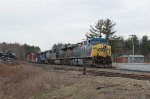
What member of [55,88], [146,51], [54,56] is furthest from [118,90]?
[146,51]

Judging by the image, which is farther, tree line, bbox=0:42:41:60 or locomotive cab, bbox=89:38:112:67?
tree line, bbox=0:42:41:60

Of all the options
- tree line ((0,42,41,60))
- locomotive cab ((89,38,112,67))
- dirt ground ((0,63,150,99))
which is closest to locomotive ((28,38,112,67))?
locomotive cab ((89,38,112,67))

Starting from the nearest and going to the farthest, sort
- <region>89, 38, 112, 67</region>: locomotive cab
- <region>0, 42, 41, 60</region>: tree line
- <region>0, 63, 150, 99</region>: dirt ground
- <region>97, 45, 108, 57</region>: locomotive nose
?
<region>0, 63, 150, 99</region>: dirt ground < <region>89, 38, 112, 67</region>: locomotive cab < <region>97, 45, 108, 57</region>: locomotive nose < <region>0, 42, 41, 60</region>: tree line

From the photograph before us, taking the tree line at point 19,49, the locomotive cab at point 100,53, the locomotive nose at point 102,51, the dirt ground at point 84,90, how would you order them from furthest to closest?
the tree line at point 19,49
the locomotive nose at point 102,51
the locomotive cab at point 100,53
the dirt ground at point 84,90

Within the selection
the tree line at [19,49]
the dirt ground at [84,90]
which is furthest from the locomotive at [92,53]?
the tree line at [19,49]

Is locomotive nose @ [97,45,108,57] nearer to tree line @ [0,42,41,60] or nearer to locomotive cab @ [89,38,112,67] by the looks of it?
locomotive cab @ [89,38,112,67]

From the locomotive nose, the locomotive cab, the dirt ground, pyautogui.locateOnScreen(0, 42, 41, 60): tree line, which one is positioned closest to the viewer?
the dirt ground

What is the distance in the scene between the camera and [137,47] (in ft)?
481

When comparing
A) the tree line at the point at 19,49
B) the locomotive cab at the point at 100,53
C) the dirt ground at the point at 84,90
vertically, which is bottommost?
the dirt ground at the point at 84,90

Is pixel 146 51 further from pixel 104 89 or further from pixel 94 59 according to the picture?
pixel 104 89

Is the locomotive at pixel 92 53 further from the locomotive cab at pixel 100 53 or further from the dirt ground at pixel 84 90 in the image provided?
the dirt ground at pixel 84 90

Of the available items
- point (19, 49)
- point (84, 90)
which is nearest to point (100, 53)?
point (84, 90)

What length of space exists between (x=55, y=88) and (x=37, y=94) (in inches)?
34.1

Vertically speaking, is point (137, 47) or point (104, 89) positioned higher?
point (137, 47)
